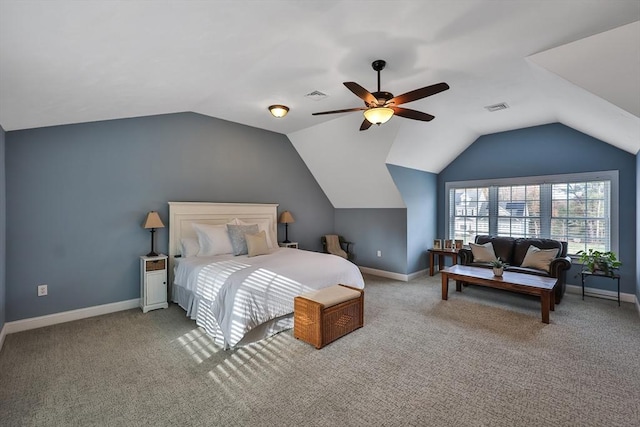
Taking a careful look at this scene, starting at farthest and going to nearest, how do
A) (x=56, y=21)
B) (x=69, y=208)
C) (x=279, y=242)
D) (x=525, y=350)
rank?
1. (x=279, y=242)
2. (x=69, y=208)
3. (x=525, y=350)
4. (x=56, y=21)

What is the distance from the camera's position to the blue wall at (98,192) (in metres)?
3.32

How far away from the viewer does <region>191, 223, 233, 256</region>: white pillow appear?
13.8 feet

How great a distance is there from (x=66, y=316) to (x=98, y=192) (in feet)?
5.00

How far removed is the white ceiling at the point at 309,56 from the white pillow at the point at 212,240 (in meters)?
1.67

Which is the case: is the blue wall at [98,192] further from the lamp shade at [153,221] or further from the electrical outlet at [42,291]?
the lamp shade at [153,221]

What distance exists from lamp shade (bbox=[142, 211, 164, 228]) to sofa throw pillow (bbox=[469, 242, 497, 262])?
Result: 192 inches

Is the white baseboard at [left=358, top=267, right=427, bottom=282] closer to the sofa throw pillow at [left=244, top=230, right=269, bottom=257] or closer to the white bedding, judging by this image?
the white bedding

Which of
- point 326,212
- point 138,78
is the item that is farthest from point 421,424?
point 326,212

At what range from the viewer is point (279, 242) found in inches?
228

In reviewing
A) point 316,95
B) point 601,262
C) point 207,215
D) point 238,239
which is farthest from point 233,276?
point 601,262

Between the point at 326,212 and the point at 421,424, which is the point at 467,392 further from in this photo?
the point at 326,212

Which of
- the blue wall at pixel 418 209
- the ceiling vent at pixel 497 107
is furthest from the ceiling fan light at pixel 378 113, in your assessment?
the blue wall at pixel 418 209

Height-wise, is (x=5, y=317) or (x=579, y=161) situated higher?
(x=579, y=161)

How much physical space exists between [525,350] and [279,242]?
13.4 ft
